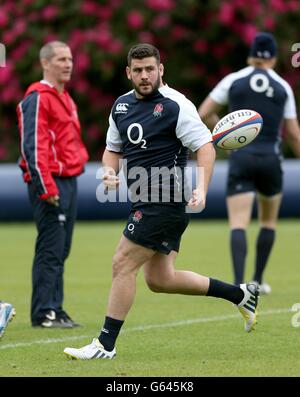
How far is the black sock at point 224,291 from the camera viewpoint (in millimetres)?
7902

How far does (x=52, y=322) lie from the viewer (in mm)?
9133

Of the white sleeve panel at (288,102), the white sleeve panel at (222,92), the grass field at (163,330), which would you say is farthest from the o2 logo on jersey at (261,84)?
the grass field at (163,330)

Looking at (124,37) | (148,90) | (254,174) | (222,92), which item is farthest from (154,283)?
(124,37)

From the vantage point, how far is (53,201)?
354 inches

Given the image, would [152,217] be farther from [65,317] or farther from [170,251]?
[65,317]

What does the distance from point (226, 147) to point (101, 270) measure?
546cm

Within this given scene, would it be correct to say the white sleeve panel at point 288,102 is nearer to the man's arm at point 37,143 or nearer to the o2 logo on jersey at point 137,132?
the man's arm at point 37,143

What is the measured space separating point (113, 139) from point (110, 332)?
1.37 metres

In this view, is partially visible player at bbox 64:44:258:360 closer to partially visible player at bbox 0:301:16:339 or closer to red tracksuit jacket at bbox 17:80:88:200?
partially visible player at bbox 0:301:16:339

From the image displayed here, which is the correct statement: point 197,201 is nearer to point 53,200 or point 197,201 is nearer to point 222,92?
point 53,200

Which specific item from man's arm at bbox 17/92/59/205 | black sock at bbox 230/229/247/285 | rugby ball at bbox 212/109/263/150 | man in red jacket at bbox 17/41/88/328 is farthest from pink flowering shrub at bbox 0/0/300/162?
rugby ball at bbox 212/109/263/150

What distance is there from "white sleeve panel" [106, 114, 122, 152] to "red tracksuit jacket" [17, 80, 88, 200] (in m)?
1.25

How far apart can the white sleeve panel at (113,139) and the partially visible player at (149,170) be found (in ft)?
0.06

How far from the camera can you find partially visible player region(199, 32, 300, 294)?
1102 centimetres
